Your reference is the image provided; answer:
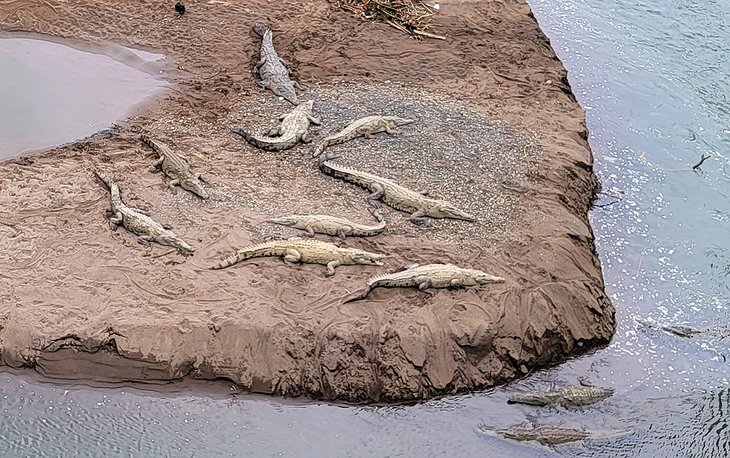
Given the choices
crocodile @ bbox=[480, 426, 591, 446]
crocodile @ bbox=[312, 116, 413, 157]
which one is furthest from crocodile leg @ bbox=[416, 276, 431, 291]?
crocodile @ bbox=[312, 116, 413, 157]

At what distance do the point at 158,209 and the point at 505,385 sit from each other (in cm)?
407

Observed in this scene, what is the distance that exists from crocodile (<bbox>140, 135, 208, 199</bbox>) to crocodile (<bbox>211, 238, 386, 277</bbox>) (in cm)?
107

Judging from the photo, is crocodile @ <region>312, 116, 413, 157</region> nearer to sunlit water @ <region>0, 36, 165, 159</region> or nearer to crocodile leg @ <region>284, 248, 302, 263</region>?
crocodile leg @ <region>284, 248, 302, 263</region>

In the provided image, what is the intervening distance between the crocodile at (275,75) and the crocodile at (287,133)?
0.56 meters

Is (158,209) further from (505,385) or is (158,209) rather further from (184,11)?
(184,11)

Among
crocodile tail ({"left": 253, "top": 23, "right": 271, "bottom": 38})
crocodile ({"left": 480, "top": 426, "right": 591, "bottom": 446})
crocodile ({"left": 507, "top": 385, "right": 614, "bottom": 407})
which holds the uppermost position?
crocodile tail ({"left": 253, "top": 23, "right": 271, "bottom": 38})

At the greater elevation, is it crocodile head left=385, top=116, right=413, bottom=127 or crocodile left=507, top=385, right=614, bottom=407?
crocodile head left=385, top=116, right=413, bottom=127

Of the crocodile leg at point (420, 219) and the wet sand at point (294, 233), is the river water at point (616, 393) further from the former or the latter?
the crocodile leg at point (420, 219)

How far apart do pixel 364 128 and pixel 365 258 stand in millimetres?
2476

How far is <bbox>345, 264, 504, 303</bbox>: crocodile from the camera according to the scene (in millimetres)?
7586

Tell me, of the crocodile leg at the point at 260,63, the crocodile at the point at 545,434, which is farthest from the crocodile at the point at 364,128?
the crocodile at the point at 545,434

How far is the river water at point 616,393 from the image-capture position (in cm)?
665

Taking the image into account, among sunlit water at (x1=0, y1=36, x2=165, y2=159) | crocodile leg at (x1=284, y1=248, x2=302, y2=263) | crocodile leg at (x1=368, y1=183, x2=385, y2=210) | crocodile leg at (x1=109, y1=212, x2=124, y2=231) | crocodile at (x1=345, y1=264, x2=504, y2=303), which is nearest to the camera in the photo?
crocodile at (x1=345, y1=264, x2=504, y2=303)

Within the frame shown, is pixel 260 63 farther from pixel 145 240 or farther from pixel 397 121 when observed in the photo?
pixel 145 240
